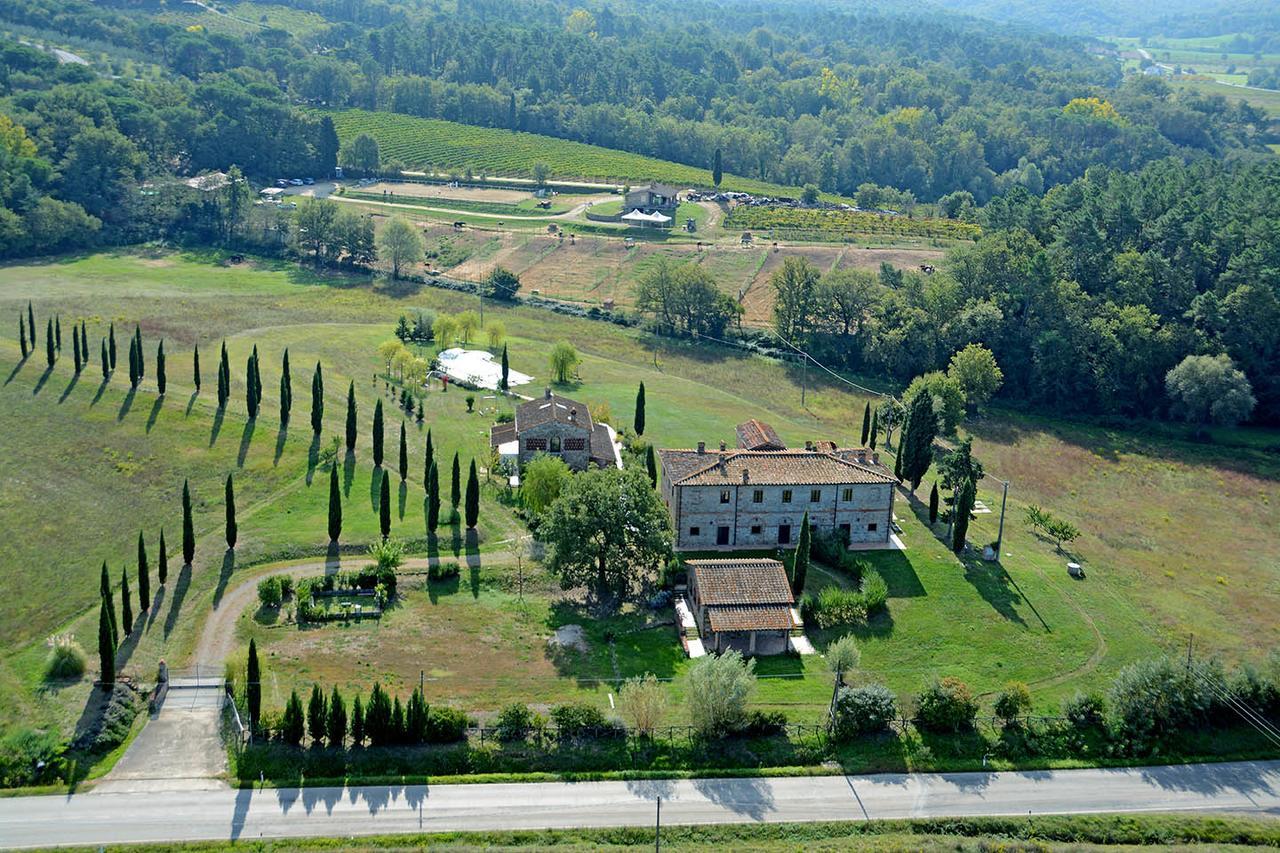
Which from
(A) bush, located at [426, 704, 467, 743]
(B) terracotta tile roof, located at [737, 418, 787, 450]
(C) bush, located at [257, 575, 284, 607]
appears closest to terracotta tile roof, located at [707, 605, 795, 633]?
(A) bush, located at [426, 704, 467, 743]

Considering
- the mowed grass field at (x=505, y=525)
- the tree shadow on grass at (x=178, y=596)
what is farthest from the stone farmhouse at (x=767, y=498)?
the tree shadow on grass at (x=178, y=596)

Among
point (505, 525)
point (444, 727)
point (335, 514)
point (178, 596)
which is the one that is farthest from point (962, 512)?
point (178, 596)

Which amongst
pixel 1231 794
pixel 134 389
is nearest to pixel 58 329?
pixel 134 389

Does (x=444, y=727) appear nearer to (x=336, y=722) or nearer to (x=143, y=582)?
(x=336, y=722)

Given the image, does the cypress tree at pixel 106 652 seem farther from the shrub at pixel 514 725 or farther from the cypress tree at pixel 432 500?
the cypress tree at pixel 432 500

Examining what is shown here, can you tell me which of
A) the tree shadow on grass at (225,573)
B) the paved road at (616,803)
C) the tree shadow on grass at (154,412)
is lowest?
the paved road at (616,803)
